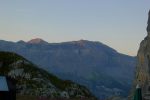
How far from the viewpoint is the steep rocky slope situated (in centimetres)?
7206

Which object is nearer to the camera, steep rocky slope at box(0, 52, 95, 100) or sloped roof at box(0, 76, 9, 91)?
sloped roof at box(0, 76, 9, 91)

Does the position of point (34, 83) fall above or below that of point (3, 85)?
below

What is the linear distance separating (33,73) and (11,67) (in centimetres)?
486

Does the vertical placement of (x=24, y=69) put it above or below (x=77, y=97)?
above

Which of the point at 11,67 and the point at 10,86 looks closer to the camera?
the point at 10,86

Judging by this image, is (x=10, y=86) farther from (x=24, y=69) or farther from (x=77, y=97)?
(x=24, y=69)

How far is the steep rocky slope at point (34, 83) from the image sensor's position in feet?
236

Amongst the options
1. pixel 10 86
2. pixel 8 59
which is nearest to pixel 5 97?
pixel 10 86

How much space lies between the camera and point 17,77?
7819 cm

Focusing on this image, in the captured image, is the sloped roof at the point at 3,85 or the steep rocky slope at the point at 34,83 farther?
the steep rocky slope at the point at 34,83

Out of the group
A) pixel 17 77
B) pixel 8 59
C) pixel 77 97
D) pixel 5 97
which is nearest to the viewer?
pixel 5 97

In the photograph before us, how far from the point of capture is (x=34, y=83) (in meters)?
76.1

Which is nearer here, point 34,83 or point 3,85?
point 3,85

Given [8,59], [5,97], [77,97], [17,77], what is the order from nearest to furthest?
1. [5,97]
2. [77,97]
3. [17,77]
4. [8,59]
